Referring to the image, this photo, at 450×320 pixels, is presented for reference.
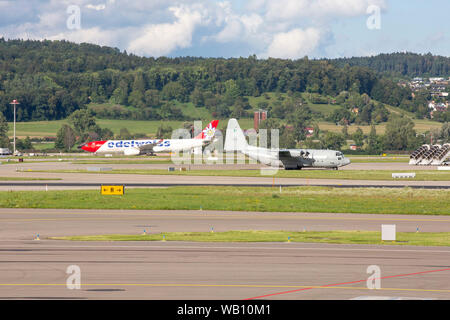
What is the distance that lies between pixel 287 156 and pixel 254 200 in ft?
110

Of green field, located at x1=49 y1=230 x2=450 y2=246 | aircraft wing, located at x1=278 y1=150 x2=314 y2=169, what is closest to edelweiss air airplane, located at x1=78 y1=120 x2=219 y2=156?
aircraft wing, located at x1=278 y1=150 x2=314 y2=169

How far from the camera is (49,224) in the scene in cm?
3506

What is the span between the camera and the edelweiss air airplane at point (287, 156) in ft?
267

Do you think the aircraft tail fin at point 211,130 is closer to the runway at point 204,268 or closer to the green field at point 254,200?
the green field at point 254,200

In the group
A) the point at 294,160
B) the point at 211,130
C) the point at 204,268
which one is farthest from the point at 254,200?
the point at 211,130

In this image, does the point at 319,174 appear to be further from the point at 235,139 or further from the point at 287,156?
the point at 235,139

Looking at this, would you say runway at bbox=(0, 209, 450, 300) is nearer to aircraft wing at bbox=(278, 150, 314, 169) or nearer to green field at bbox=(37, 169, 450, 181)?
green field at bbox=(37, 169, 450, 181)

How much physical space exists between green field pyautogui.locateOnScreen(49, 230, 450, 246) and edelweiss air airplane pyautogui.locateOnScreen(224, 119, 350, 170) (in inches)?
1903

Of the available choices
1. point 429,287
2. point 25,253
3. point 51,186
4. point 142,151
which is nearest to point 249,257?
point 429,287

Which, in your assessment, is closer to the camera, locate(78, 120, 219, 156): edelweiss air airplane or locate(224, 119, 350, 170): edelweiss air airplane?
locate(224, 119, 350, 170): edelweiss air airplane

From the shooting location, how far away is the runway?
18828mm

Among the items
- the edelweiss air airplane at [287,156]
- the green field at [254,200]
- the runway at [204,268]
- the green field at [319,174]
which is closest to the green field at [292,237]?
the runway at [204,268]

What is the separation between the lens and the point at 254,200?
4772 cm
